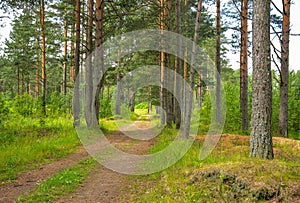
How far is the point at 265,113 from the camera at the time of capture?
6.57 meters

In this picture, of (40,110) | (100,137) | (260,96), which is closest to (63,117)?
(40,110)

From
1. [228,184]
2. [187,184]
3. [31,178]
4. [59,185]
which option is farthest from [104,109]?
[228,184]

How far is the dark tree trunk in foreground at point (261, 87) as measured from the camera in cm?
660

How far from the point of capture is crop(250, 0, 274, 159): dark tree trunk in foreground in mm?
6602

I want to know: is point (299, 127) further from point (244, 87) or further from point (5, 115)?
point (5, 115)

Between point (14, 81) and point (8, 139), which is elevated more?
point (14, 81)

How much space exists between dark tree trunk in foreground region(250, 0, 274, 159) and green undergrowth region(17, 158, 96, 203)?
443 cm

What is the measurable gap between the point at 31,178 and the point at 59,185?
1034 millimetres

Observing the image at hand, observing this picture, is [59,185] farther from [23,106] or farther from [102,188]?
[23,106]

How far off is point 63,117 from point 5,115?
21.6 feet

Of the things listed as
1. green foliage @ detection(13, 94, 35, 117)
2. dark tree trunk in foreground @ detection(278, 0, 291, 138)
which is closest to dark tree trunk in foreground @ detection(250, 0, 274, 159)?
dark tree trunk in foreground @ detection(278, 0, 291, 138)

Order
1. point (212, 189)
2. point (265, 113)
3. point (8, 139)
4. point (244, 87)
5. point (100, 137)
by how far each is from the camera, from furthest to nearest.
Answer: point (244, 87)
point (100, 137)
point (8, 139)
point (265, 113)
point (212, 189)

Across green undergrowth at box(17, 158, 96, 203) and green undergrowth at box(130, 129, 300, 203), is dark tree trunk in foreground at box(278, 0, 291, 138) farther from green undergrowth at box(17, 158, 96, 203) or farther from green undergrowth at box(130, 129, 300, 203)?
green undergrowth at box(17, 158, 96, 203)

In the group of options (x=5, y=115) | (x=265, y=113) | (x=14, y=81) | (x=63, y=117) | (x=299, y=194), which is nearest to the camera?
(x=299, y=194)
